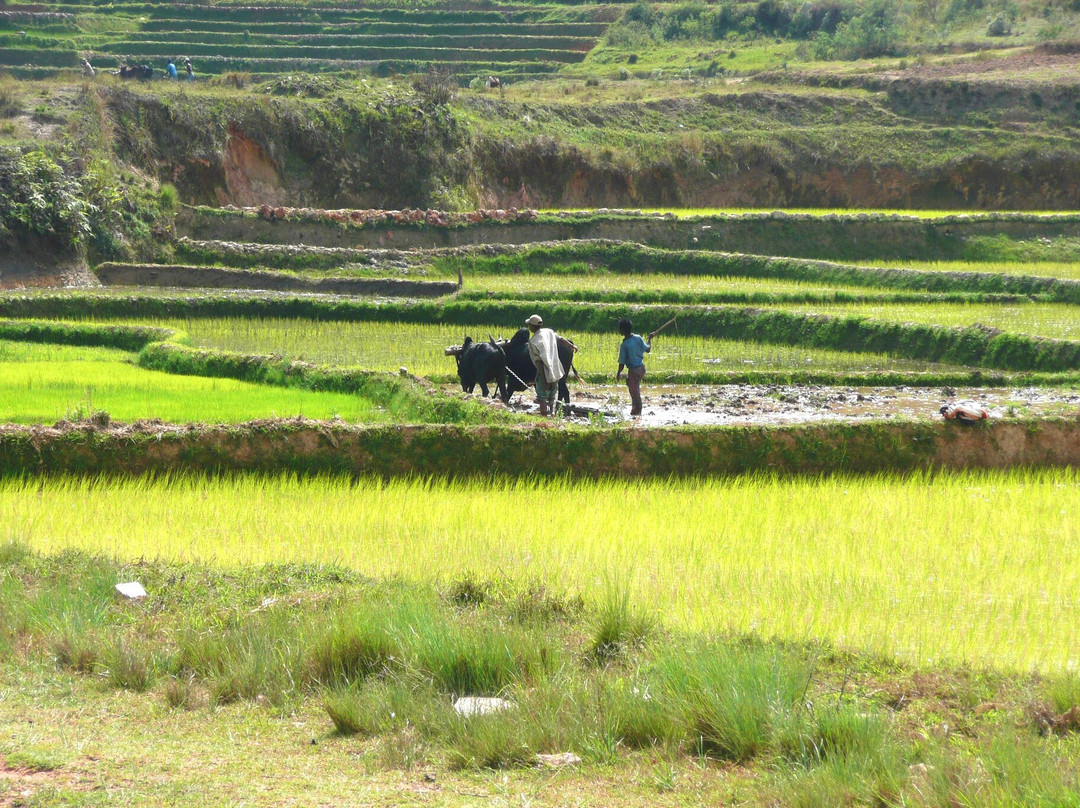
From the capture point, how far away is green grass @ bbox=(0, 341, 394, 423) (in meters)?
13.5

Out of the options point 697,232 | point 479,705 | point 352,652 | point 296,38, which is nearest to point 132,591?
point 352,652

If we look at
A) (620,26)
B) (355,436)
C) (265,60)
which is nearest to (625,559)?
(355,436)

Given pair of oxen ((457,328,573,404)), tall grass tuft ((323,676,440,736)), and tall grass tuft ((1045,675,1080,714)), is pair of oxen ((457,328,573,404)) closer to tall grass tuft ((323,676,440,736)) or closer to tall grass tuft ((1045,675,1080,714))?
tall grass tuft ((323,676,440,736))

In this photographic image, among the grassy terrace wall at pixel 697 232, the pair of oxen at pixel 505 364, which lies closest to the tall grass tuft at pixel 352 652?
the pair of oxen at pixel 505 364

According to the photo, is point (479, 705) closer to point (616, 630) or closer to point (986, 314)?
point (616, 630)

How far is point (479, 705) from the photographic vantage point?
5438mm

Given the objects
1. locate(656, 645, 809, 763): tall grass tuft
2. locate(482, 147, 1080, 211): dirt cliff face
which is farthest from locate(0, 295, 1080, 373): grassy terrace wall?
locate(482, 147, 1080, 211): dirt cliff face

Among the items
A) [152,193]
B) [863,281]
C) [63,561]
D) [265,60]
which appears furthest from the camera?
[265,60]

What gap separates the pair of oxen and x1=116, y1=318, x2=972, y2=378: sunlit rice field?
198 cm

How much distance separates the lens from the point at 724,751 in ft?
16.7

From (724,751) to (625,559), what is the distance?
3.08 m

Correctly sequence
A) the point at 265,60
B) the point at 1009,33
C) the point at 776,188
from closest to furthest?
→ the point at 776,188
the point at 265,60
the point at 1009,33

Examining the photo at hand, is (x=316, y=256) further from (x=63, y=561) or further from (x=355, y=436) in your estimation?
(x=63, y=561)

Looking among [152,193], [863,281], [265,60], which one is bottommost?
[863,281]
